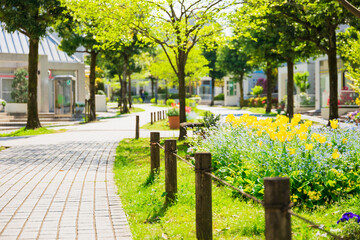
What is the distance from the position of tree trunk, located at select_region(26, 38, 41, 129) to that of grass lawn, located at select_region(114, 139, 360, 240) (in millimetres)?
14882

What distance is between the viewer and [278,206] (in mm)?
3430

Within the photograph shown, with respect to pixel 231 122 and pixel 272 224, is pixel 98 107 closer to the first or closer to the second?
pixel 231 122

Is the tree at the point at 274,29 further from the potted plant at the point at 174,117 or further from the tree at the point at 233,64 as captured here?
the tree at the point at 233,64

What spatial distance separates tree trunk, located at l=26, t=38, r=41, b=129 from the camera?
74.6 ft

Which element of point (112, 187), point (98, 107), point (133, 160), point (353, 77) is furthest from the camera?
point (98, 107)

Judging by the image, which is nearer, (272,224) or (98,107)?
(272,224)

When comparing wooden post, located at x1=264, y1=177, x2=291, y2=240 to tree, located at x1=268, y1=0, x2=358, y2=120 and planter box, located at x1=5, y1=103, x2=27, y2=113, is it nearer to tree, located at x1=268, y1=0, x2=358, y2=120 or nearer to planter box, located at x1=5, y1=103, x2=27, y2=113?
tree, located at x1=268, y1=0, x2=358, y2=120

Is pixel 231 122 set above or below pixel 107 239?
above

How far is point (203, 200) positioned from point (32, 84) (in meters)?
19.1

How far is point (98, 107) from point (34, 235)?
41451 mm

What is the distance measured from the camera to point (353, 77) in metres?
20.2

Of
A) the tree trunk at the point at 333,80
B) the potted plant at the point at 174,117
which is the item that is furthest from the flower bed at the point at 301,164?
the potted plant at the point at 174,117

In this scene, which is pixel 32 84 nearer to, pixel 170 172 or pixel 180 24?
pixel 180 24

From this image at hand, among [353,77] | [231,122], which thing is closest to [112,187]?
[231,122]
